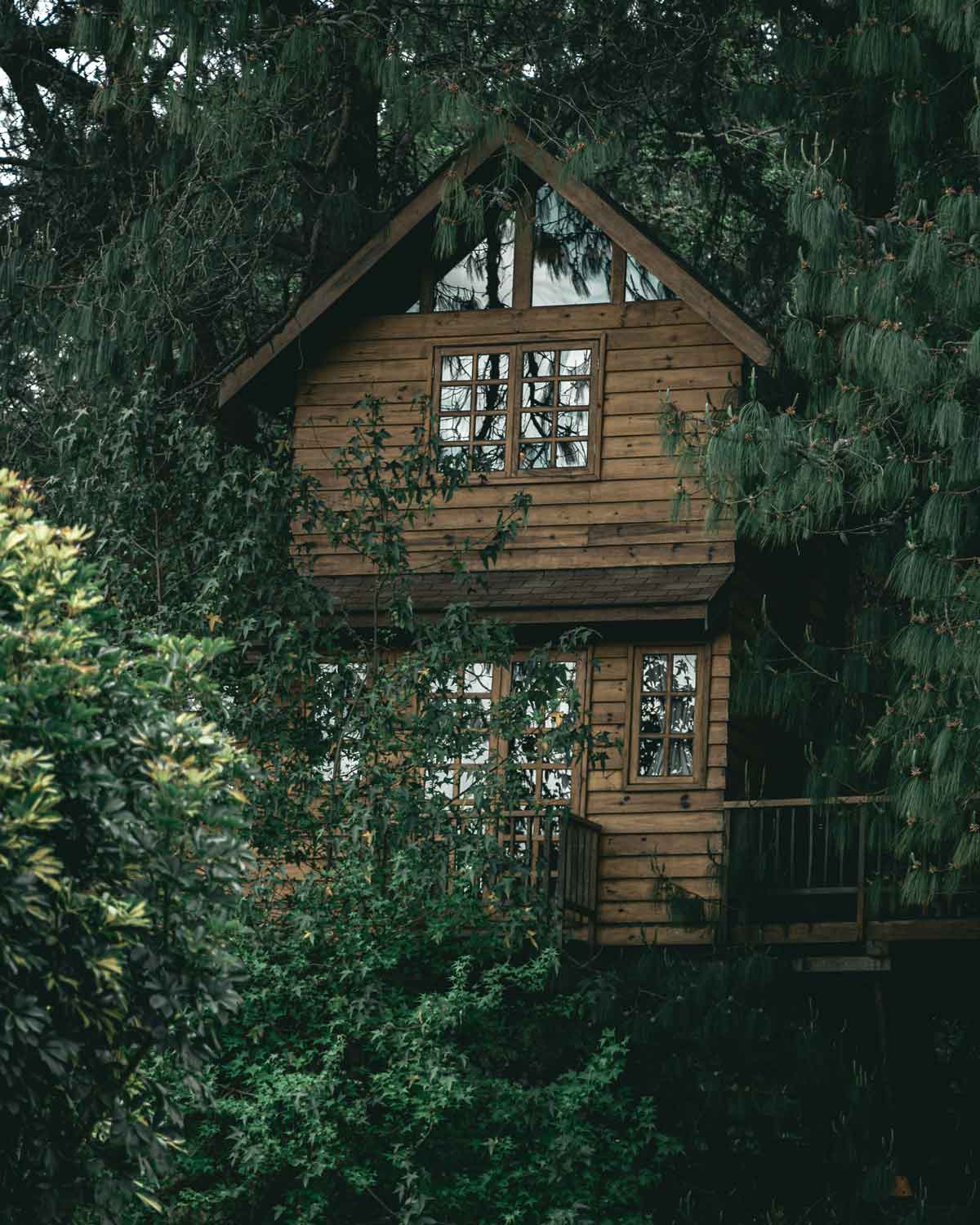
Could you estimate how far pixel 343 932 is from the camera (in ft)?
49.9

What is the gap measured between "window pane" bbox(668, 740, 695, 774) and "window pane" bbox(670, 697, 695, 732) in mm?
122

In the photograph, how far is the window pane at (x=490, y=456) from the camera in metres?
19.2

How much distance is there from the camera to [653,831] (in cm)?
1789

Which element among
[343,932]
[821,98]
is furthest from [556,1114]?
[821,98]

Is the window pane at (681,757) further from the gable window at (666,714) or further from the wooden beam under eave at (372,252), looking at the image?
the wooden beam under eave at (372,252)

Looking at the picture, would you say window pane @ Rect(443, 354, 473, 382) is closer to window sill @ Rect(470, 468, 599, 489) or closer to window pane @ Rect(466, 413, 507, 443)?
window pane @ Rect(466, 413, 507, 443)

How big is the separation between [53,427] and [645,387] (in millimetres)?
5076

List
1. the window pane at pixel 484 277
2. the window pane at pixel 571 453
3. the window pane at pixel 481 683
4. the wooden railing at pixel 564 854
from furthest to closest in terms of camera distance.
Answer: the window pane at pixel 484 277
the window pane at pixel 571 453
the window pane at pixel 481 683
the wooden railing at pixel 564 854

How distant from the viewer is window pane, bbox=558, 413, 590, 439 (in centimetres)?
1905

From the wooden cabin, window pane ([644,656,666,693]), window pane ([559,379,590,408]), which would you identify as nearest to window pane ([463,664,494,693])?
the wooden cabin

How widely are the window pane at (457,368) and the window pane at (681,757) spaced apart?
383cm

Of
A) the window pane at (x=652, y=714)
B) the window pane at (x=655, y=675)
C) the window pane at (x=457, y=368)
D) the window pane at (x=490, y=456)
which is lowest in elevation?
the window pane at (x=652, y=714)

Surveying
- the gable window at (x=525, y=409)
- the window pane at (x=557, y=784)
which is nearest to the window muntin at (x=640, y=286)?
the gable window at (x=525, y=409)

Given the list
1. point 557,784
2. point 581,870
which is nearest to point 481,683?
point 557,784
